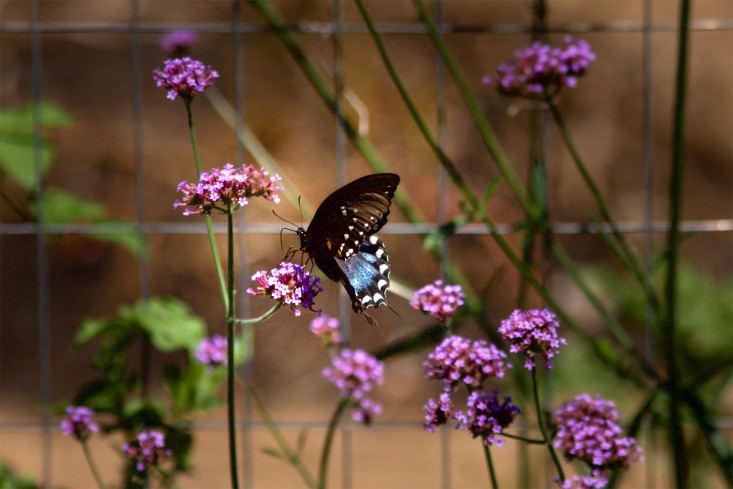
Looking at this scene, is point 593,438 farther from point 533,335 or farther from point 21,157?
point 21,157

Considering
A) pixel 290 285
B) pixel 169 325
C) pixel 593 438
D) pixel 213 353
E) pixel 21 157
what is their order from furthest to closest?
pixel 21 157 < pixel 169 325 < pixel 213 353 < pixel 593 438 < pixel 290 285

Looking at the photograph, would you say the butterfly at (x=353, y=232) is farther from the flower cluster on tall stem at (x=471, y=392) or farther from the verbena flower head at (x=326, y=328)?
the verbena flower head at (x=326, y=328)

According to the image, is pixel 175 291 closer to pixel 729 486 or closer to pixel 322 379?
pixel 322 379

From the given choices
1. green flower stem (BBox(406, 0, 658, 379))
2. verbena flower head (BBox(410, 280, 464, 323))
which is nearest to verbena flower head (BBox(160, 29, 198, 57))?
green flower stem (BBox(406, 0, 658, 379))

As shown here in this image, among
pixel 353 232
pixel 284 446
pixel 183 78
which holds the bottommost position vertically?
pixel 284 446

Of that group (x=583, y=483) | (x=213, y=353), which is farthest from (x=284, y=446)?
(x=583, y=483)

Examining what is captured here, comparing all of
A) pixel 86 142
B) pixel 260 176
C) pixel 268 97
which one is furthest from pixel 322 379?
pixel 260 176

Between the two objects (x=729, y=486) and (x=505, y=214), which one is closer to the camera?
(x=729, y=486)
